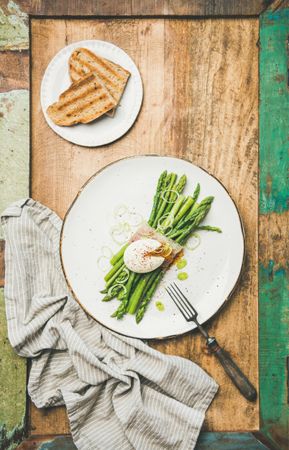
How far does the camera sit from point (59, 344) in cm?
218

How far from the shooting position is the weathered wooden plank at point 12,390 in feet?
7.17

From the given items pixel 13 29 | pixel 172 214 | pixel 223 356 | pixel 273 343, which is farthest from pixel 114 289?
pixel 13 29

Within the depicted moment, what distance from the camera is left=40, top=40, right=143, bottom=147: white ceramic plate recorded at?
7.30 feet

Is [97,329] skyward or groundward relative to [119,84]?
groundward

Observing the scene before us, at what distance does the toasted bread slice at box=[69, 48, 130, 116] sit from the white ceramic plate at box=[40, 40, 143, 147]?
37 mm

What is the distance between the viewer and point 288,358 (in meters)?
2.20

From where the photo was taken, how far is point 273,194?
7.32 feet

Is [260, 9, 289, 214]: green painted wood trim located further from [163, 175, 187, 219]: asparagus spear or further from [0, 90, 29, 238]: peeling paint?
[0, 90, 29, 238]: peeling paint

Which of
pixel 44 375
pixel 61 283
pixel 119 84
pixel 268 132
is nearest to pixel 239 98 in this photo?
pixel 268 132

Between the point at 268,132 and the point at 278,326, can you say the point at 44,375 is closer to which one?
the point at 278,326

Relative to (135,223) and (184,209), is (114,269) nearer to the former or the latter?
(135,223)

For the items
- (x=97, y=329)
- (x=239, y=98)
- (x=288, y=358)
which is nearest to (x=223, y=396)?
(x=288, y=358)

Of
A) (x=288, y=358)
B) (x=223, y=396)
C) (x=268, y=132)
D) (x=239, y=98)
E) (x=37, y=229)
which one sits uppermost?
(x=239, y=98)

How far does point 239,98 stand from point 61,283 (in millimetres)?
1100
